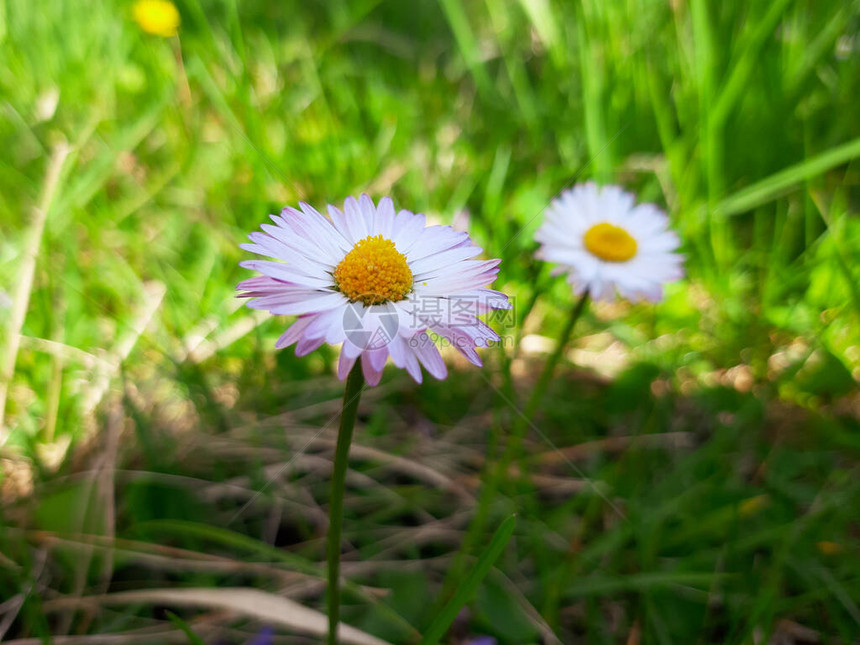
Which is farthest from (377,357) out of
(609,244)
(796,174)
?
(796,174)

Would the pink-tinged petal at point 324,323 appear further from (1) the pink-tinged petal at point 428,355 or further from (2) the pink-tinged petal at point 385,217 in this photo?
(2) the pink-tinged petal at point 385,217

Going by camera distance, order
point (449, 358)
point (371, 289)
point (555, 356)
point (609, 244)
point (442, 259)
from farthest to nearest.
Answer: point (449, 358)
point (609, 244)
point (555, 356)
point (442, 259)
point (371, 289)

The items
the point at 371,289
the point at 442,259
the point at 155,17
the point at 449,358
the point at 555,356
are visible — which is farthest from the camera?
the point at 155,17

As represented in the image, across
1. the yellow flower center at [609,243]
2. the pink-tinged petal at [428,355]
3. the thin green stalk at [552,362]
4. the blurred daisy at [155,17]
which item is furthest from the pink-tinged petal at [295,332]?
the blurred daisy at [155,17]

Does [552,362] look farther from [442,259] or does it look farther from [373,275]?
[373,275]

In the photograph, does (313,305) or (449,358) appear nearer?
(313,305)

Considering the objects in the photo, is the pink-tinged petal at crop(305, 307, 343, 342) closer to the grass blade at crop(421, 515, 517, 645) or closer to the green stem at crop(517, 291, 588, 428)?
the grass blade at crop(421, 515, 517, 645)

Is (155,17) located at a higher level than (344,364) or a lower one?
higher
